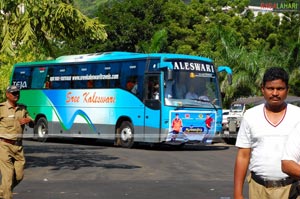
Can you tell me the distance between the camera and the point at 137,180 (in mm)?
14828

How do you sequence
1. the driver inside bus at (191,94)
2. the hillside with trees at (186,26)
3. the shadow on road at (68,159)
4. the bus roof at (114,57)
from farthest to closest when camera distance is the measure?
the hillside with trees at (186,26)
the bus roof at (114,57)
the driver inside bus at (191,94)
the shadow on road at (68,159)

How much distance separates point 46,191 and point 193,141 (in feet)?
42.3

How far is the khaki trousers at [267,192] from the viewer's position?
5.64 m

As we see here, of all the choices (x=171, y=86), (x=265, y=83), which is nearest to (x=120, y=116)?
(x=171, y=86)

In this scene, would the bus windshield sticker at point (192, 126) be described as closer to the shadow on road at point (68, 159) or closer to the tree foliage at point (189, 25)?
the shadow on road at point (68, 159)

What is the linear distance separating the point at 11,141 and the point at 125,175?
18.0 ft

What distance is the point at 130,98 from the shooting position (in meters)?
26.2

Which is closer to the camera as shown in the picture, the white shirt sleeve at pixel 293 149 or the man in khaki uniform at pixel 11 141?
the white shirt sleeve at pixel 293 149

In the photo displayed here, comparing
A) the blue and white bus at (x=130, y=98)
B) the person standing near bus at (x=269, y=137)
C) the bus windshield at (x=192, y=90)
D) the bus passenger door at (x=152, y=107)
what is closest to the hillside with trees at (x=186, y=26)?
the blue and white bus at (x=130, y=98)

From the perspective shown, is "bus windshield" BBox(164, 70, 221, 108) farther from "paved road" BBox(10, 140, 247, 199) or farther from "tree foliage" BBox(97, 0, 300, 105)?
"tree foliage" BBox(97, 0, 300, 105)

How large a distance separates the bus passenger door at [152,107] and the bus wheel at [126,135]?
3.16 ft

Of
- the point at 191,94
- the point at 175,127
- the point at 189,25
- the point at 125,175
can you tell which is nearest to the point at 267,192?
the point at 125,175

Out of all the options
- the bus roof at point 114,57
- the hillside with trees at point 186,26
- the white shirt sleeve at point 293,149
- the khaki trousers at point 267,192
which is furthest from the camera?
the hillside with trees at point 186,26

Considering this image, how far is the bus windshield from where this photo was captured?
2480 cm
